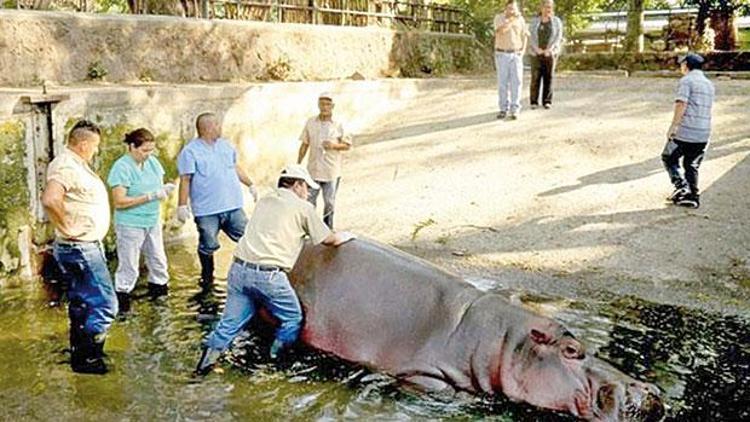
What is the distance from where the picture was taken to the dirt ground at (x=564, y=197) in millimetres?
8273

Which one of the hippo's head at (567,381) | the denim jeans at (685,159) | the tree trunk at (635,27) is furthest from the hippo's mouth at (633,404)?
the tree trunk at (635,27)

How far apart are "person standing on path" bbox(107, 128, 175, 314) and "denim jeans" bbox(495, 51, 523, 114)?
26.0 feet

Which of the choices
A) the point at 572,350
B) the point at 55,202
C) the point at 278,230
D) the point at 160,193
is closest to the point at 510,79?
the point at 160,193

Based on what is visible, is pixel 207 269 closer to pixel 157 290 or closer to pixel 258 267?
pixel 157 290

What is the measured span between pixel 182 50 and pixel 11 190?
14.8 feet

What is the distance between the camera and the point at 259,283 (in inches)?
227

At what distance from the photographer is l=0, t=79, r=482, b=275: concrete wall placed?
7820 millimetres

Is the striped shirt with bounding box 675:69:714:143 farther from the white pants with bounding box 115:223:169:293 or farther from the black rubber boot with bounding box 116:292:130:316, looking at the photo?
the black rubber boot with bounding box 116:292:130:316

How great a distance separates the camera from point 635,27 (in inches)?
885

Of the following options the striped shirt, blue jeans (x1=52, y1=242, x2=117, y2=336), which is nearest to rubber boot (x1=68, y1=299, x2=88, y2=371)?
blue jeans (x1=52, y1=242, x2=117, y2=336)

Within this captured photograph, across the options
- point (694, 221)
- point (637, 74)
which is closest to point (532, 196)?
point (694, 221)

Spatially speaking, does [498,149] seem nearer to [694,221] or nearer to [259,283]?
[694,221]

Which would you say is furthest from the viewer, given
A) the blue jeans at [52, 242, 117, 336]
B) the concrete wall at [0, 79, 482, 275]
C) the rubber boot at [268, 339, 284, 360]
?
the concrete wall at [0, 79, 482, 275]

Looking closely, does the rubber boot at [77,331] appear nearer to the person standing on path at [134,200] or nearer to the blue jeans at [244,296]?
the blue jeans at [244,296]
